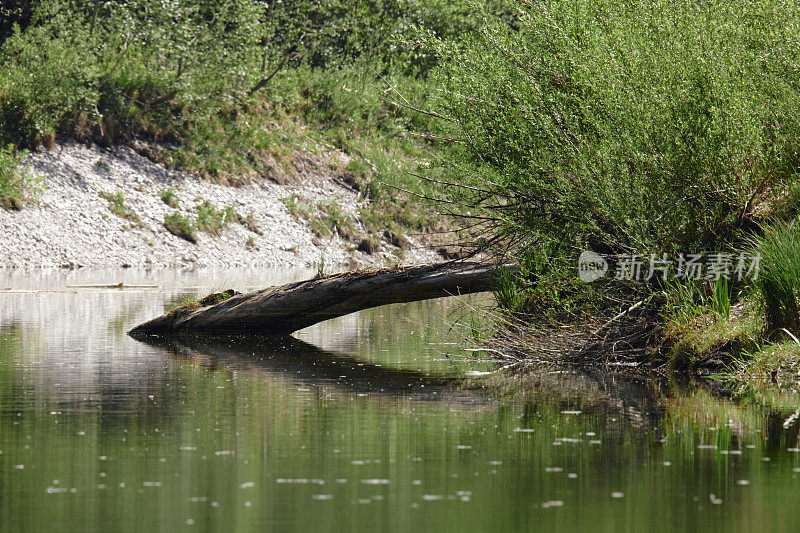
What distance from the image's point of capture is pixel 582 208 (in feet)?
50.5

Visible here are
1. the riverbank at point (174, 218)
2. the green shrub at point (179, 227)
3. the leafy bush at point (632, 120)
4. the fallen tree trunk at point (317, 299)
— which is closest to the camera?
the leafy bush at point (632, 120)

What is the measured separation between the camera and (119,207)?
4028cm

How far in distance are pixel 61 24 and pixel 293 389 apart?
32.9m

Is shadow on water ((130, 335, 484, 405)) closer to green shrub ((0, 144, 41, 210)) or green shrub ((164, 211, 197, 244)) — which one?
green shrub ((0, 144, 41, 210))

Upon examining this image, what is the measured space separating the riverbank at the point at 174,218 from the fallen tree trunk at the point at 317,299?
19091 mm

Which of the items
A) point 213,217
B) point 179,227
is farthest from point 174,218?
point 213,217

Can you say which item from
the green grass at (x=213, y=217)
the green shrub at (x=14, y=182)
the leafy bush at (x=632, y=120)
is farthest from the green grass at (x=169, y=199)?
the leafy bush at (x=632, y=120)

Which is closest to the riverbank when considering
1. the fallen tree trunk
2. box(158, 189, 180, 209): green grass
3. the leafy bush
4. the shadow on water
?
box(158, 189, 180, 209): green grass

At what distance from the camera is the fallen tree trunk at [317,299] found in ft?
56.9

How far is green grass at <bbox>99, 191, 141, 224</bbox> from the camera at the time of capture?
4019 centimetres

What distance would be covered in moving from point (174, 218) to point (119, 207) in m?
1.96

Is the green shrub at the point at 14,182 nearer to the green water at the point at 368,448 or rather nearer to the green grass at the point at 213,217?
the green grass at the point at 213,217

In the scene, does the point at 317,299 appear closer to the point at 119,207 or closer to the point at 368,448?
the point at 368,448

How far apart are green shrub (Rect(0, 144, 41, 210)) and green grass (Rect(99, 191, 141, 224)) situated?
2.41 meters
